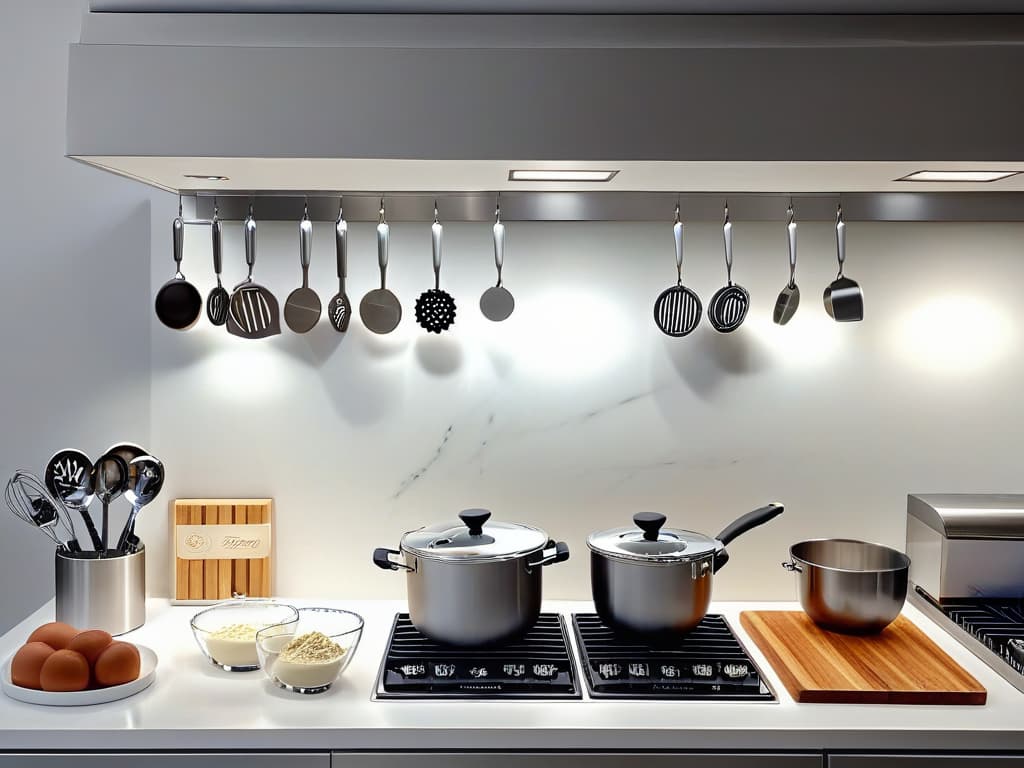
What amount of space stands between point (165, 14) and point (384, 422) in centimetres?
78

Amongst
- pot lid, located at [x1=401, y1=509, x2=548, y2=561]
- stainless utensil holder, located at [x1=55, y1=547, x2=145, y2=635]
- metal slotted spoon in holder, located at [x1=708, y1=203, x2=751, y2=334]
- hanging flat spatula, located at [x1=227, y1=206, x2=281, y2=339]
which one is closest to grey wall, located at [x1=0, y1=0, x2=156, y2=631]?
hanging flat spatula, located at [x1=227, y1=206, x2=281, y2=339]

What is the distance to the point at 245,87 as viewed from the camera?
120 cm

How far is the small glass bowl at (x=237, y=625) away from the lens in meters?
1.36

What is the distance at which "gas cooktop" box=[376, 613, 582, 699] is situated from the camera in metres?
1.28

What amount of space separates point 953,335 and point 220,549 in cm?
144

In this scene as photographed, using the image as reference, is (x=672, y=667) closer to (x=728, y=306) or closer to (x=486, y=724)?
(x=486, y=724)

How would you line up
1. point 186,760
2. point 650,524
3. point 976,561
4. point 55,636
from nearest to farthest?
point 186,760, point 55,636, point 650,524, point 976,561

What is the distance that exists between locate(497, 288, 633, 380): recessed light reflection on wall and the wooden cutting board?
0.54 metres

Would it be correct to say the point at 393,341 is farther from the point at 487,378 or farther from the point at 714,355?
the point at 714,355

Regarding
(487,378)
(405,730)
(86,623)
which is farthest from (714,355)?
(86,623)

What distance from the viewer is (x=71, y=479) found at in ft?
4.91

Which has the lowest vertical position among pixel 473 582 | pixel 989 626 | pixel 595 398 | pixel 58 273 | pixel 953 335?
pixel 989 626

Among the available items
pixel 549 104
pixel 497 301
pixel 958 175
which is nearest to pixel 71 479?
pixel 497 301

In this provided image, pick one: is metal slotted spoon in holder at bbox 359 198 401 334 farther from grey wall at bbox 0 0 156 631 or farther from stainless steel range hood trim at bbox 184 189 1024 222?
grey wall at bbox 0 0 156 631
